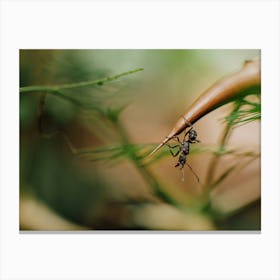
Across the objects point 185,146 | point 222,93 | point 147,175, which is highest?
point 222,93

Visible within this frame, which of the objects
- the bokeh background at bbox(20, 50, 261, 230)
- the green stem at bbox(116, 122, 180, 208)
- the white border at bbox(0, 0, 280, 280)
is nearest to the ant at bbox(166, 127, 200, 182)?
the bokeh background at bbox(20, 50, 261, 230)

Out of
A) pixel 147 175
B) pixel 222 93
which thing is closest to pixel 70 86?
pixel 147 175

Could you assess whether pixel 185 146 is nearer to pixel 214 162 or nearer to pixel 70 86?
pixel 214 162

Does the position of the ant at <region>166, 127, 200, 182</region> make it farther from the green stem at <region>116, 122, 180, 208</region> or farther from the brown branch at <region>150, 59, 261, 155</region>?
the green stem at <region>116, 122, 180, 208</region>
